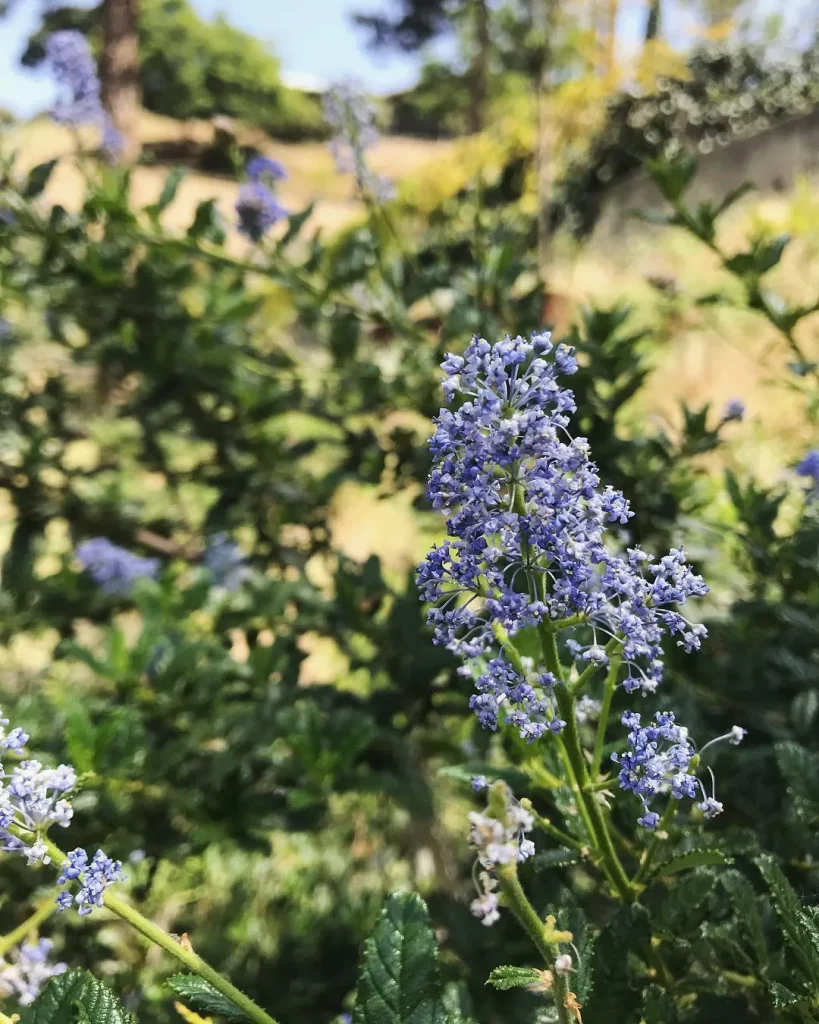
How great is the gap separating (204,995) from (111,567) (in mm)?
1333

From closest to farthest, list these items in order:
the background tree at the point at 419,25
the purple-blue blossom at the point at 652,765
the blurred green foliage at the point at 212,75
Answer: the purple-blue blossom at the point at 652,765 < the background tree at the point at 419,25 < the blurred green foliage at the point at 212,75

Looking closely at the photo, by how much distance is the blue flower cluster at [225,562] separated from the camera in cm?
189

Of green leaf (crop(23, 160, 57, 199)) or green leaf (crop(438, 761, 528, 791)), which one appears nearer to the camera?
green leaf (crop(438, 761, 528, 791))

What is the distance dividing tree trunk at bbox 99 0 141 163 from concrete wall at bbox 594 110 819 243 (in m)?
3.84

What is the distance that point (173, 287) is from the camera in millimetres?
1794

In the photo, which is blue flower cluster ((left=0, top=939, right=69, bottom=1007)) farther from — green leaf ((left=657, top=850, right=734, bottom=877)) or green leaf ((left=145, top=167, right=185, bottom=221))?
green leaf ((left=145, top=167, right=185, bottom=221))

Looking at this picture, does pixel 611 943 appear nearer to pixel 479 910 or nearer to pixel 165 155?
pixel 479 910

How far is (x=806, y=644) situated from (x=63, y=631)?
4.78ft

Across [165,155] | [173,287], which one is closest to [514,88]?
[165,155]

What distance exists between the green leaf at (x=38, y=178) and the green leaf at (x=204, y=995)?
1.41m

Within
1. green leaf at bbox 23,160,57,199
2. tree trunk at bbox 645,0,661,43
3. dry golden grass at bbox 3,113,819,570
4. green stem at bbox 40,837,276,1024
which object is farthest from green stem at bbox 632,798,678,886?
tree trunk at bbox 645,0,661,43

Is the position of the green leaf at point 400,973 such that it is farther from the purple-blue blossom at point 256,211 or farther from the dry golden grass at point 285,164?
the dry golden grass at point 285,164

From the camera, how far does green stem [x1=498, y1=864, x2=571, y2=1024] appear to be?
0.44 m

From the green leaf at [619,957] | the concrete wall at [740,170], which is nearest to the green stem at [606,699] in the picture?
the green leaf at [619,957]
